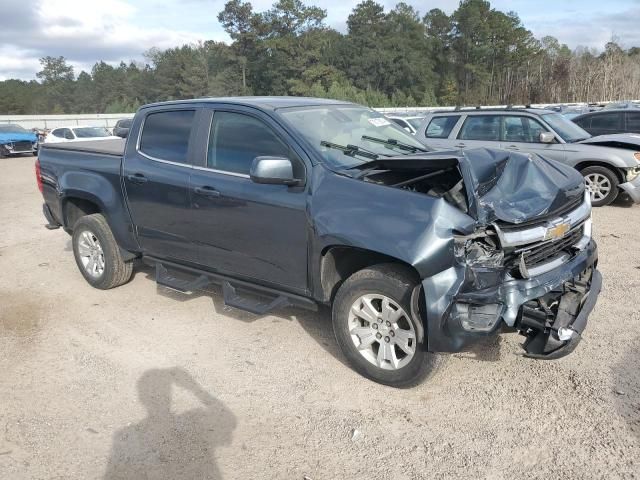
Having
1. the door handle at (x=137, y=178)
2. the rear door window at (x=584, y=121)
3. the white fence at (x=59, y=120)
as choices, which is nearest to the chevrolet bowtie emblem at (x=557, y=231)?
the door handle at (x=137, y=178)

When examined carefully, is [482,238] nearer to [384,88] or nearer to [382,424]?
[382,424]

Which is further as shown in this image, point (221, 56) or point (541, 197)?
point (221, 56)

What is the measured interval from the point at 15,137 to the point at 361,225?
25398mm

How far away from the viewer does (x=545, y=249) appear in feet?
12.0

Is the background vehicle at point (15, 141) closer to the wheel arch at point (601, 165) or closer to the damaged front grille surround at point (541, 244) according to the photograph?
the wheel arch at point (601, 165)

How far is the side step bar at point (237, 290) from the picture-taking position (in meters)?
4.23

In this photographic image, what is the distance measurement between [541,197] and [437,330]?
3.99 feet

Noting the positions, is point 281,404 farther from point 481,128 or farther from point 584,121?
point 584,121

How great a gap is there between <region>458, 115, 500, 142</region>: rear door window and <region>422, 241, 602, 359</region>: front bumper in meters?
6.93

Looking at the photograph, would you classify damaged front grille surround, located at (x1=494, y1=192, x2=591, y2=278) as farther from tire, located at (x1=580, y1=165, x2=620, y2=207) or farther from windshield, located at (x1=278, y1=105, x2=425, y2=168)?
tire, located at (x1=580, y1=165, x2=620, y2=207)

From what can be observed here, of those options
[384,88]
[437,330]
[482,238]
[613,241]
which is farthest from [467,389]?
[384,88]

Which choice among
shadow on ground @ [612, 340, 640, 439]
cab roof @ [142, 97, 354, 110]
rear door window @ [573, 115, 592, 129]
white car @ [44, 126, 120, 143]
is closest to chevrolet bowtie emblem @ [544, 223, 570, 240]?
shadow on ground @ [612, 340, 640, 439]

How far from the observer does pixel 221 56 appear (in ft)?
213

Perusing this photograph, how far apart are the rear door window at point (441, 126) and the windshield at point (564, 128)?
1.63 metres
